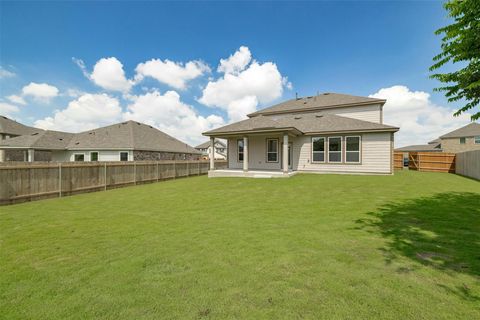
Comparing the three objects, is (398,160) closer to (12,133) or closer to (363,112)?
(363,112)

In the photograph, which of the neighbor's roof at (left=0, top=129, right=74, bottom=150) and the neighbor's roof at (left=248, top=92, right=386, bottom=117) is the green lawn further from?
the neighbor's roof at (left=0, top=129, right=74, bottom=150)

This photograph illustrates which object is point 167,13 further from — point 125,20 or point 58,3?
point 58,3

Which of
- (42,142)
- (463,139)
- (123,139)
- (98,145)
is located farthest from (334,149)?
(463,139)

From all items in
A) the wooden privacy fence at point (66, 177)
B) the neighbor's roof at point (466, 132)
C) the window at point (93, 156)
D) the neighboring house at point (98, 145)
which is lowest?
the wooden privacy fence at point (66, 177)

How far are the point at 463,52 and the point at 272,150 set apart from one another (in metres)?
12.5

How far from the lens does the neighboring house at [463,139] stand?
31391 millimetres

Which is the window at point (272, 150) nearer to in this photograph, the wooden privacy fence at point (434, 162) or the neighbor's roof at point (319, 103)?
the neighbor's roof at point (319, 103)

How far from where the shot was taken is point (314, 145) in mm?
15859

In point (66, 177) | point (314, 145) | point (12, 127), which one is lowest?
point (66, 177)

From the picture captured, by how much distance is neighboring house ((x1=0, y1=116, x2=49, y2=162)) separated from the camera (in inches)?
862

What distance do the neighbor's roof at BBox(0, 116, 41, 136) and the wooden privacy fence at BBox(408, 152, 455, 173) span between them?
52221 mm

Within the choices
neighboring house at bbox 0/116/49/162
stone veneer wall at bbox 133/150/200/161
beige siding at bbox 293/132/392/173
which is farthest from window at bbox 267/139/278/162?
neighboring house at bbox 0/116/49/162

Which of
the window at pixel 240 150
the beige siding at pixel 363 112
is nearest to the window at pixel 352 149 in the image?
the beige siding at pixel 363 112

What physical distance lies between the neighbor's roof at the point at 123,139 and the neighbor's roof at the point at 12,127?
13765 millimetres
